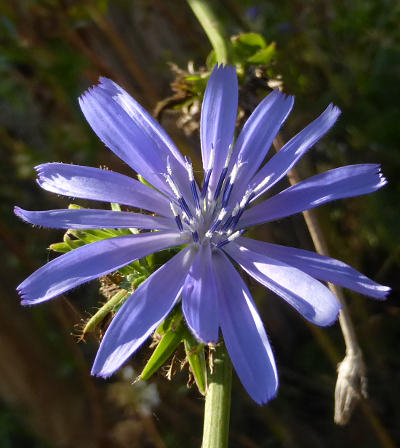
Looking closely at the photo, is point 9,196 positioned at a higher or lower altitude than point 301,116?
higher

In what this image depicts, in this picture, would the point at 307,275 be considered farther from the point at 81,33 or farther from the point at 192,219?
the point at 81,33

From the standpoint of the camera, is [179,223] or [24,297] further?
[179,223]

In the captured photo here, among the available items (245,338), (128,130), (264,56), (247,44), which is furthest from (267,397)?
(247,44)

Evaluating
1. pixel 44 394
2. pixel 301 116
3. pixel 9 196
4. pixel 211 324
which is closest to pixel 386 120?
pixel 301 116

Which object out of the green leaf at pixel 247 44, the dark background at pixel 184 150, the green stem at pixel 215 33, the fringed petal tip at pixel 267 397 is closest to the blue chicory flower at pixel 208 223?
the fringed petal tip at pixel 267 397

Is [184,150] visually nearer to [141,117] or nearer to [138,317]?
[141,117]

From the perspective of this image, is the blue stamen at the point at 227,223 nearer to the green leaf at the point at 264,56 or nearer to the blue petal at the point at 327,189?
the blue petal at the point at 327,189

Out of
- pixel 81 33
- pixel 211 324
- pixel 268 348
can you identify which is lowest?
pixel 268 348
